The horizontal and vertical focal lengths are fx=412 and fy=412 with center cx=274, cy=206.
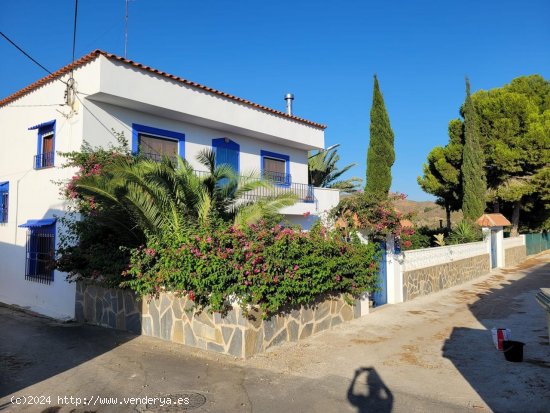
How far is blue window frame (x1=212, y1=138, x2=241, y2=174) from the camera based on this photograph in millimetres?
14016

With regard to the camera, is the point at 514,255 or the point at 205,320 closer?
the point at 205,320

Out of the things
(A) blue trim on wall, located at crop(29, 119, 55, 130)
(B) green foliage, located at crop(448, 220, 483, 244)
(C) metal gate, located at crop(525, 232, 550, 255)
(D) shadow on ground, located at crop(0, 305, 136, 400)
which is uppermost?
(A) blue trim on wall, located at crop(29, 119, 55, 130)

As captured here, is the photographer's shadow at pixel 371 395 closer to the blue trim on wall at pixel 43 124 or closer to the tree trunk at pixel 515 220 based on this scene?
the blue trim on wall at pixel 43 124

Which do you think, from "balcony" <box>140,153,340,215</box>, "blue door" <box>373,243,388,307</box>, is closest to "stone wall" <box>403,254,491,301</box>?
"blue door" <box>373,243,388,307</box>

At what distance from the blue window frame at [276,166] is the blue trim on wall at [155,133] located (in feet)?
12.2

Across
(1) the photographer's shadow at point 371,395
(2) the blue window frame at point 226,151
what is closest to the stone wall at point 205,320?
(1) the photographer's shadow at point 371,395

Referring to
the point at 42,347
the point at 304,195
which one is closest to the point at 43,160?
the point at 42,347

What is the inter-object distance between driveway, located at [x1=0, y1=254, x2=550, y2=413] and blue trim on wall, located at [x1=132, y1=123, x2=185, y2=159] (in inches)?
199

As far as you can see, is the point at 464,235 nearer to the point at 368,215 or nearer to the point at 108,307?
the point at 368,215

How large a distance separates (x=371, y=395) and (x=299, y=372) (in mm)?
1228

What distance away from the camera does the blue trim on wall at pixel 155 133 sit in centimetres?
1157

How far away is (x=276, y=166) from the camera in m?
16.7

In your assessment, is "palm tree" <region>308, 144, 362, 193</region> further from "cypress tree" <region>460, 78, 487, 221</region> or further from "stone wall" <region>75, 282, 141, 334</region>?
"stone wall" <region>75, 282, 141, 334</region>

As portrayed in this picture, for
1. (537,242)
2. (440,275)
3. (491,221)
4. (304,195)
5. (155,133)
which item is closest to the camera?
(155,133)
